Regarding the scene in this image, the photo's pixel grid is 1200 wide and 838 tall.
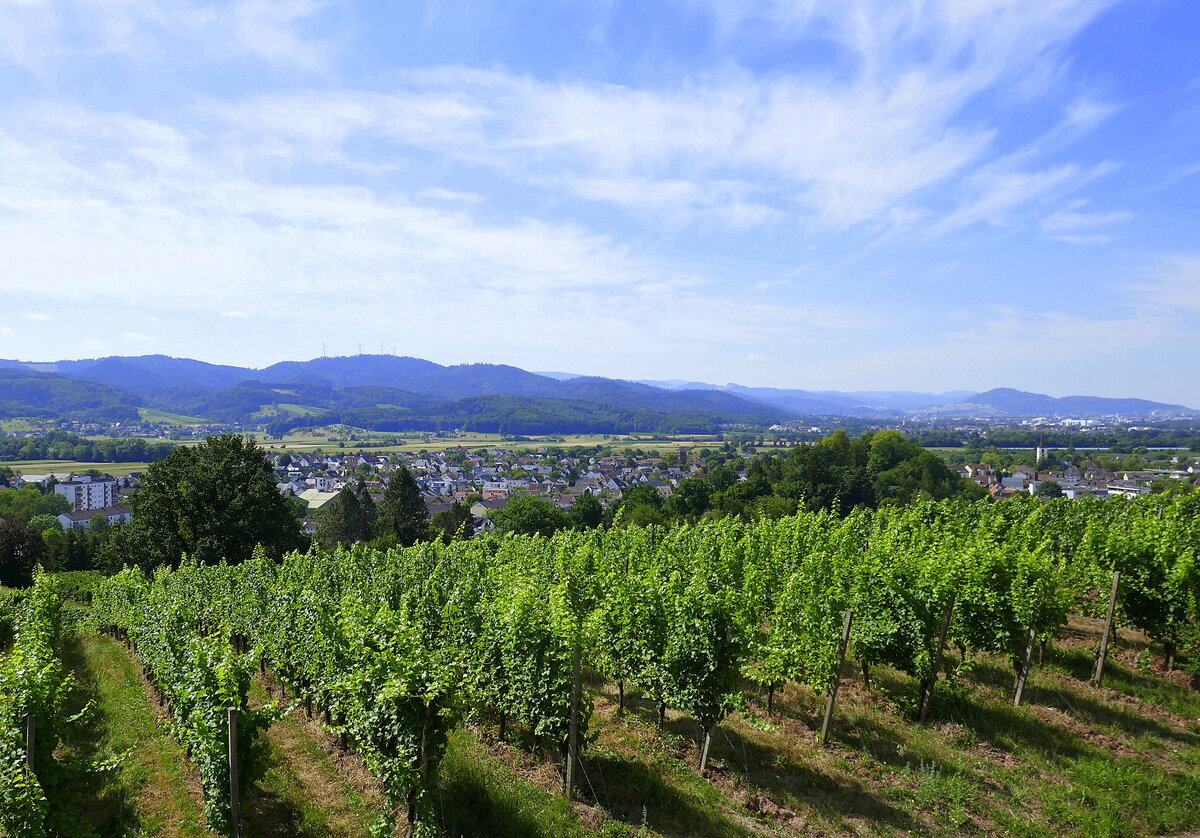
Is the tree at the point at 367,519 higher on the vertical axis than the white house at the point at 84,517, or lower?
higher

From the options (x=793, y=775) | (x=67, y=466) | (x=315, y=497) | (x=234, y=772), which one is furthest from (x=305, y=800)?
(x=67, y=466)

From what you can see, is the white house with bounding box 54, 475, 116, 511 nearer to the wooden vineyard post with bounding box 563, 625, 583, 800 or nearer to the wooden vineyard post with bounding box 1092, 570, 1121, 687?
the wooden vineyard post with bounding box 563, 625, 583, 800

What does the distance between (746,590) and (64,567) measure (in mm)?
60832

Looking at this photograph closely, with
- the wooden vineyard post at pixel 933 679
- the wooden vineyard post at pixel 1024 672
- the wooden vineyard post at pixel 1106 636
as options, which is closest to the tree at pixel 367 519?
the wooden vineyard post at pixel 933 679

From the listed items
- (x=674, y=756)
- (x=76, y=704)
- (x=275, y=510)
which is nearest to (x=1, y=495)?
(x=275, y=510)

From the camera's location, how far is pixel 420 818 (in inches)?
315

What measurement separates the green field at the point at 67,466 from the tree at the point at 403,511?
120 meters

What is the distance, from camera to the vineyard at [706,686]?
333 inches

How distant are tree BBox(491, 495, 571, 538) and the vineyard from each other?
39.2 m

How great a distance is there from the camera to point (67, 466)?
151375 millimetres

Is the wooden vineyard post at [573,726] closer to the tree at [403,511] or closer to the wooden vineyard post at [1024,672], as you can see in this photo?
the wooden vineyard post at [1024,672]

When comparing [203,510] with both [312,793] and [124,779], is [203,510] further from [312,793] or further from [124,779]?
[312,793]

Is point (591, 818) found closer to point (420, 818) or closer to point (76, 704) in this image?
point (420, 818)

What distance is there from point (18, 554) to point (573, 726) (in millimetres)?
54172
